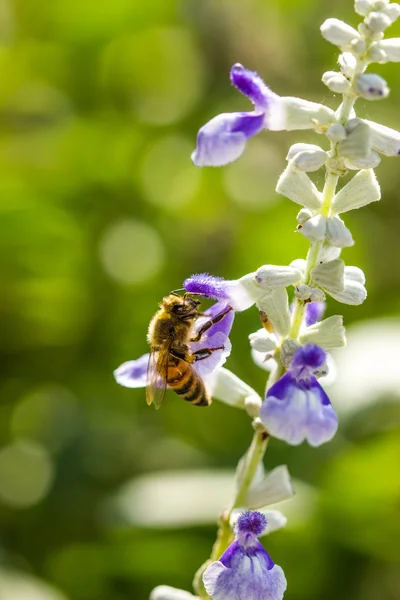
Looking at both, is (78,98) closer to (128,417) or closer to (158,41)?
(158,41)

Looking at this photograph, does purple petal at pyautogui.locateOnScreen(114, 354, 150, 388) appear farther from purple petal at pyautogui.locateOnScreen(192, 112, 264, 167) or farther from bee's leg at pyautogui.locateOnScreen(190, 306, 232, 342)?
purple petal at pyautogui.locateOnScreen(192, 112, 264, 167)

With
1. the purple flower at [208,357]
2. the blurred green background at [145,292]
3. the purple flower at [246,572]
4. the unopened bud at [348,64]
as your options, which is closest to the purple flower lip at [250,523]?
the purple flower at [246,572]

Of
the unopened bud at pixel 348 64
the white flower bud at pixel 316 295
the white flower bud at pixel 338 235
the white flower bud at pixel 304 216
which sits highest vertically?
the unopened bud at pixel 348 64

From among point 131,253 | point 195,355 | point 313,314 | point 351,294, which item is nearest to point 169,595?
point 195,355

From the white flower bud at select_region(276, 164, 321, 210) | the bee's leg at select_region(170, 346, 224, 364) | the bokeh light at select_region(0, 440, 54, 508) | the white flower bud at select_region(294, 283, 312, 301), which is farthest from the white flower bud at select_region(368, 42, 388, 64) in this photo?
the bokeh light at select_region(0, 440, 54, 508)

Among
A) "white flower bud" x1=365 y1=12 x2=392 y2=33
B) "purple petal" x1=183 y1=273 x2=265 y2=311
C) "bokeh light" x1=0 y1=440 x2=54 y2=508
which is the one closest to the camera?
"white flower bud" x1=365 y1=12 x2=392 y2=33

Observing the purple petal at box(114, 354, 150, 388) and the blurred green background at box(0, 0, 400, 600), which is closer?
the purple petal at box(114, 354, 150, 388)

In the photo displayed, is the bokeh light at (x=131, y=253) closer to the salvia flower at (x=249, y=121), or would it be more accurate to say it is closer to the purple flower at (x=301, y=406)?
the salvia flower at (x=249, y=121)
